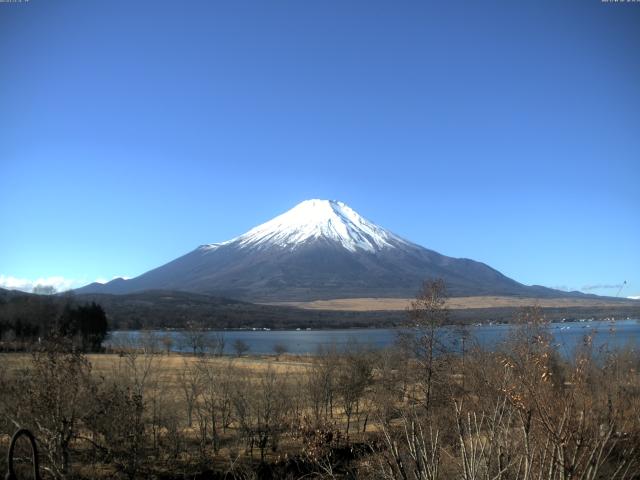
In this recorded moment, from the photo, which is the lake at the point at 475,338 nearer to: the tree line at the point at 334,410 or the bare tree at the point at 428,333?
the tree line at the point at 334,410

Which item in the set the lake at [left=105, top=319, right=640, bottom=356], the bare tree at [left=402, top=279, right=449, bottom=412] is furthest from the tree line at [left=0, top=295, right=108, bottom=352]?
the bare tree at [left=402, top=279, right=449, bottom=412]

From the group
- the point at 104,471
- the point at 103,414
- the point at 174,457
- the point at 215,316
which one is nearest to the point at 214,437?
the point at 174,457

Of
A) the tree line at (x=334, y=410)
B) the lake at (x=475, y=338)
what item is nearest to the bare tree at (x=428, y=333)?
the tree line at (x=334, y=410)

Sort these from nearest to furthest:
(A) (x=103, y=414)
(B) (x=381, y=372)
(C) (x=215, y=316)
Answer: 1. (A) (x=103, y=414)
2. (B) (x=381, y=372)
3. (C) (x=215, y=316)

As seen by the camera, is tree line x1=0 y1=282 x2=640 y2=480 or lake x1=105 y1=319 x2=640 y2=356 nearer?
tree line x1=0 y1=282 x2=640 y2=480

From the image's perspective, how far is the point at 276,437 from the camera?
27.2 meters

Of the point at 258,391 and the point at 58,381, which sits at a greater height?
the point at 58,381

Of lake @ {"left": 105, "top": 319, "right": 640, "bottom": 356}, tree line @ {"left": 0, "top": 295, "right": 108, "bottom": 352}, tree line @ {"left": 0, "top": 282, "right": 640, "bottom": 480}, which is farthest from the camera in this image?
tree line @ {"left": 0, "top": 295, "right": 108, "bottom": 352}

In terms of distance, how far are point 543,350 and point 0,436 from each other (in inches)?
731

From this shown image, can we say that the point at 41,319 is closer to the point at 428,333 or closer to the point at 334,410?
the point at 334,410

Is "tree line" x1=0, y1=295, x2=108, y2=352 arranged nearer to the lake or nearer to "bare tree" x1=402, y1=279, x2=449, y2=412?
the lake

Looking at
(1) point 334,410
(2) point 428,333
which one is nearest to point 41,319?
(1) point 334,410

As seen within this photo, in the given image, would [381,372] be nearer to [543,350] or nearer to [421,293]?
[421,293]

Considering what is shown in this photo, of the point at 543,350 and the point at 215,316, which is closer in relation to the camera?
the point at 543,350
